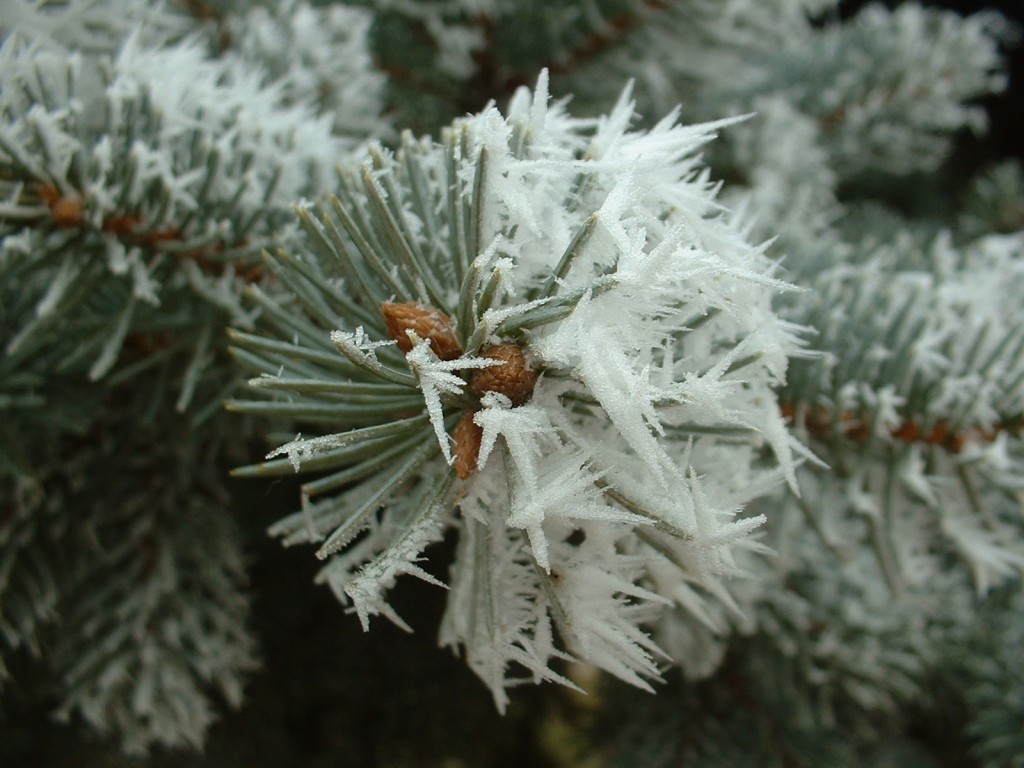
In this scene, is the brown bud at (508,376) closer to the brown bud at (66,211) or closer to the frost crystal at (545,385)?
the frost crystal at (545,385)

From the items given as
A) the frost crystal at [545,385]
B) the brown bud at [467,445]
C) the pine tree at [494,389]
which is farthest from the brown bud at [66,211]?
the brown bud at [467,445]

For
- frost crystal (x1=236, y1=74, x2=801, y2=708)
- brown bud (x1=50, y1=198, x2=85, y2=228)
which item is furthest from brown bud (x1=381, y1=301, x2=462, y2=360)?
brown bud (x1=50, y1=198, x2=85, y2=228)

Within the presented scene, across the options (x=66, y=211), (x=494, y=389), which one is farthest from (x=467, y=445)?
(x=66, y=211)

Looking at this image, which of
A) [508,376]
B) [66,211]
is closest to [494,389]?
[508,376]

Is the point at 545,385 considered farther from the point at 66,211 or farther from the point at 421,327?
the point at 66,211

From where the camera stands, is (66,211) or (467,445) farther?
(66,211)

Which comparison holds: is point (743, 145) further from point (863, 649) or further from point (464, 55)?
point (863, 649)

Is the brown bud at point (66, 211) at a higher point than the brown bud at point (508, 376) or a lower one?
higher

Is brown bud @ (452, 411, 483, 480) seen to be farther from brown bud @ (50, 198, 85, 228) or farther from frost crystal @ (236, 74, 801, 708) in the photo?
brown bud @ (50, 198, 85, 228)
